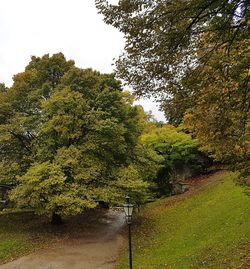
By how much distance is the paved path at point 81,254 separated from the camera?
14.7 m

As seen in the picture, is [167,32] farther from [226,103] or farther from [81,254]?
[81,254]

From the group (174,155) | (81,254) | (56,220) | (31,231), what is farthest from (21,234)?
(174,155)

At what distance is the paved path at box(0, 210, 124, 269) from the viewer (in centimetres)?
1470

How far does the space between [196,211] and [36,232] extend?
30.4 feet

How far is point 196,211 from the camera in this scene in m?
21.2

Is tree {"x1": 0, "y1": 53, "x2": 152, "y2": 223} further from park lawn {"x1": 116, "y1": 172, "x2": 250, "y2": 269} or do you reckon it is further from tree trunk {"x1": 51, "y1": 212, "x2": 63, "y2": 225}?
park lawn {"x1": 116, "y1": 172, "x2": 250, "y2": 269}

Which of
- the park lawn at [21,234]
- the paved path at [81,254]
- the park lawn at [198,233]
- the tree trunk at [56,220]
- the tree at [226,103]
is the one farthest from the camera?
the tree trunk at [56,220]

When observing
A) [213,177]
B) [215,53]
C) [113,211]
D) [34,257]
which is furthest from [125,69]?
[213,177]

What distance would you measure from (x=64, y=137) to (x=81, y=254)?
670 cm

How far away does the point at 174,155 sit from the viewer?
29.9m

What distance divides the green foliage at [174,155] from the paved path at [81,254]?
1147cm

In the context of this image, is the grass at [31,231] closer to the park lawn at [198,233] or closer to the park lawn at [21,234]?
the park lawn at [21,234]

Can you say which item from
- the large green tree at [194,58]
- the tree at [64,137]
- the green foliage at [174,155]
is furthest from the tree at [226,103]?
the green foliage at [174,155]

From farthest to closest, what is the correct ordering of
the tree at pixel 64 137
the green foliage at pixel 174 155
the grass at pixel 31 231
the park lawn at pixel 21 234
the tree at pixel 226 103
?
the green foliage at pixel 174 155 → the tree at pixel 64 137 → the grass at pixel 31 231 → the park lawn at pixel 21 234 → the tree at pixel 226 103
